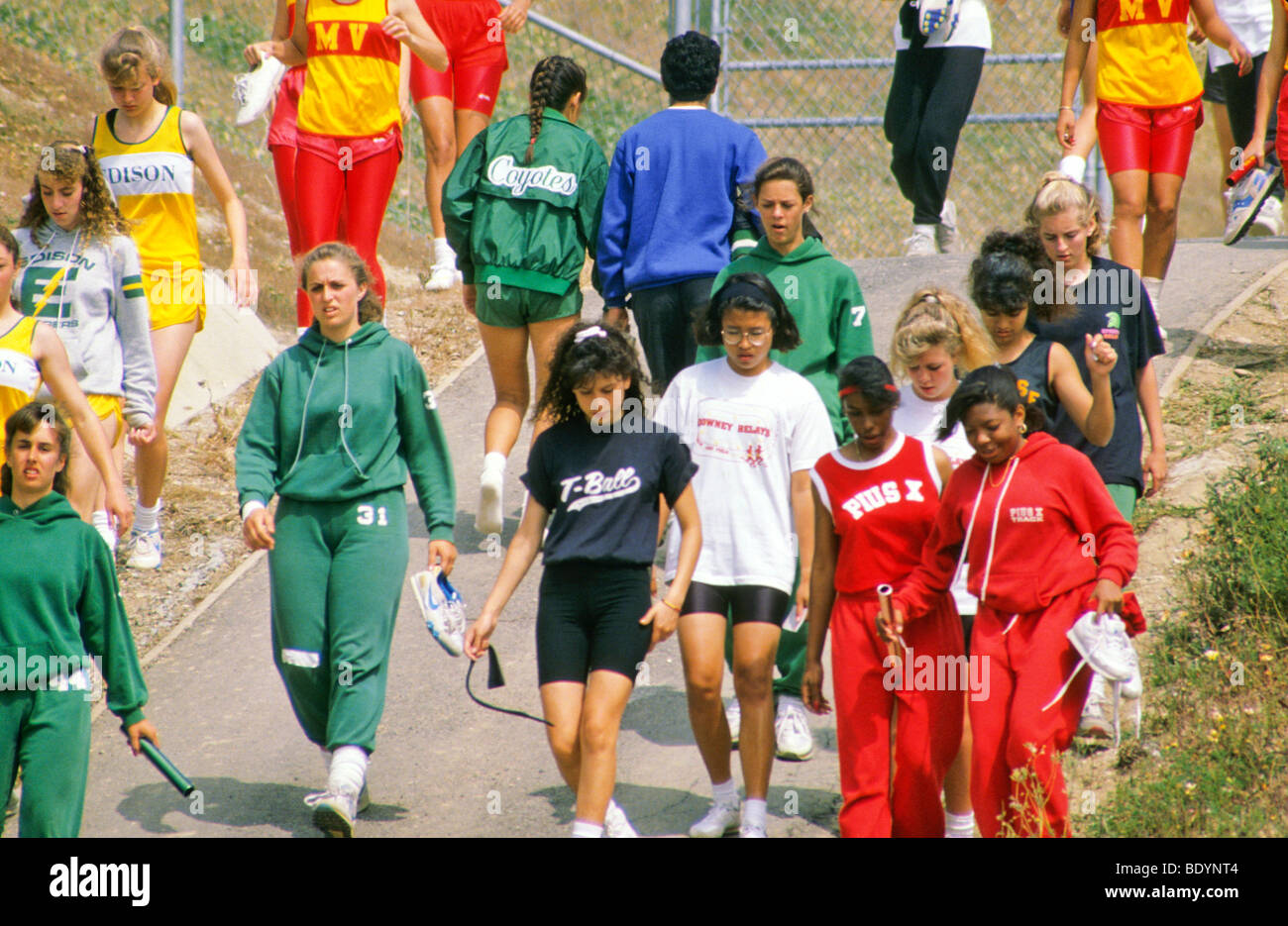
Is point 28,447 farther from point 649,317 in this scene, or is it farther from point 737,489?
point 649,317

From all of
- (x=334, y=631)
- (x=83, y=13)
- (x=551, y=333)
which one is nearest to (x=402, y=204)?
(x=83, y=13)

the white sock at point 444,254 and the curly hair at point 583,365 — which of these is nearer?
the curly hair at point 583,365

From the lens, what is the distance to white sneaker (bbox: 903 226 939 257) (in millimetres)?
9725

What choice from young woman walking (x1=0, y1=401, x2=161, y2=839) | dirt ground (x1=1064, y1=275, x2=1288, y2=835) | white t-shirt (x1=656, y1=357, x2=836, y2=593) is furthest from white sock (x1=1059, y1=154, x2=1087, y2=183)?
young woman walking (x1=0, y1=401, x2=161, y2=839)

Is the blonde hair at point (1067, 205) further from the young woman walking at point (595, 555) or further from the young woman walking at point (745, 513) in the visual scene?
the young woman walking at point (595, 555)

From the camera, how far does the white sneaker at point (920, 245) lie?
973 cm

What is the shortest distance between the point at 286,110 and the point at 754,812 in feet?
17.0

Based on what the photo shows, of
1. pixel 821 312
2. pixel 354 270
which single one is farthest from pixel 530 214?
pixel 821 312

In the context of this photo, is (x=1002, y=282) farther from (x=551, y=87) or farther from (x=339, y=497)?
(x=551, y=87)

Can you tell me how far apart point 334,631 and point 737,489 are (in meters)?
1.46

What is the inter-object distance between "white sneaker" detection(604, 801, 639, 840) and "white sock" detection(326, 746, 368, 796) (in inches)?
33.6

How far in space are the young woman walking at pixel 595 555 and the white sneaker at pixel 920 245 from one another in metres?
5.25

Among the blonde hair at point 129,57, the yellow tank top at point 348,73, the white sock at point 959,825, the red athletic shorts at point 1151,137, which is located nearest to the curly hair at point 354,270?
the blonde hair at point 129,57

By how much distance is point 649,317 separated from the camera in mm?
6543
